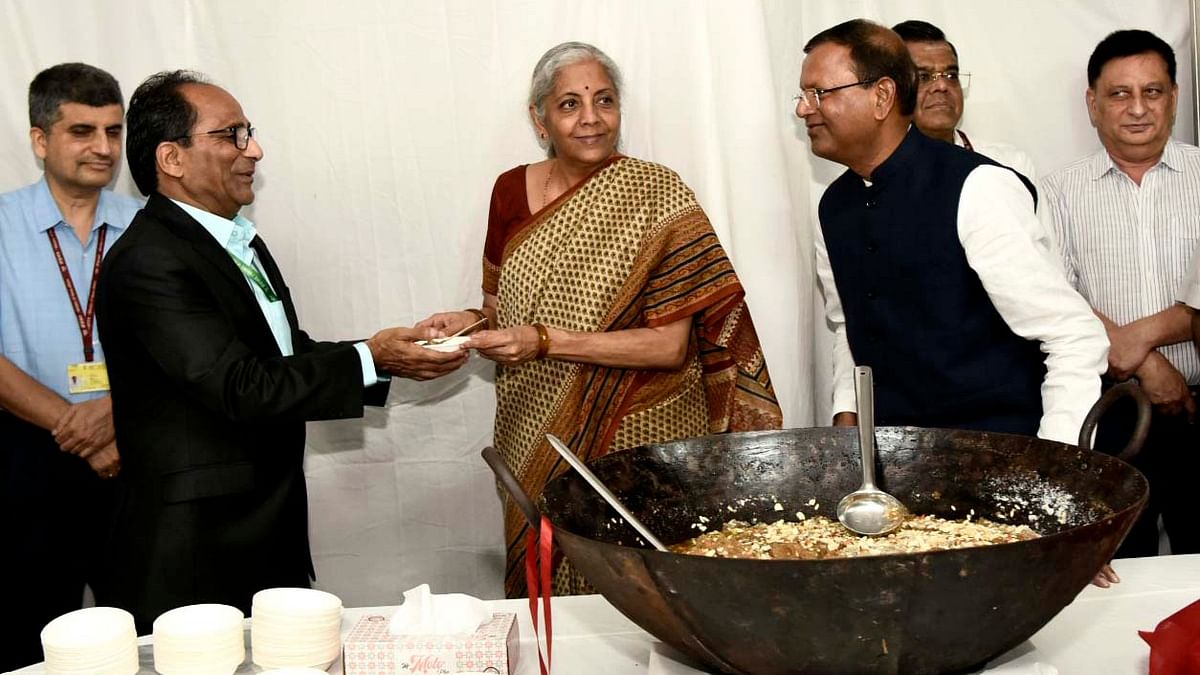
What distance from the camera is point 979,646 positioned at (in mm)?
1305

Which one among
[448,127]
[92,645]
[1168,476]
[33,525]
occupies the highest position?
[448,127]

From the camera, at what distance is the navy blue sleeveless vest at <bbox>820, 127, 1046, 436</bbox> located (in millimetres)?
2479

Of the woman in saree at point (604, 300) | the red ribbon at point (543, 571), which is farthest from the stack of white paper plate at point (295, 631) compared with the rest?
the woman in saree at point (604, 300)

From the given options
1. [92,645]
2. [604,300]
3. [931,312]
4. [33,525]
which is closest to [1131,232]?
[931,312]

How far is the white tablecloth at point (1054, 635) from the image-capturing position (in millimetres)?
1554

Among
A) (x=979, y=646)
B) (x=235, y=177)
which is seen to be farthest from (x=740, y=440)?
(x=235, y=177)

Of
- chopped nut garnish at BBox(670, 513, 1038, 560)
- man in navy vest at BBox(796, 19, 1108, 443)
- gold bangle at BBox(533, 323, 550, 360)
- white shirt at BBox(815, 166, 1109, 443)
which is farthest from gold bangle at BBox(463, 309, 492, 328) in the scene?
chopped nut garnish at BBox(670, 513, 1038, 560)

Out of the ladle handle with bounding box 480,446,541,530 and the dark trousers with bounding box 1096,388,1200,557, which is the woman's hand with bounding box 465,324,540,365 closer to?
the ladle handle with bounding box 480,446,541,530

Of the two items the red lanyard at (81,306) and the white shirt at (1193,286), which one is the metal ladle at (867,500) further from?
the red lanyard at (81,306)

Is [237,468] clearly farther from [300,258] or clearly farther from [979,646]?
[979,646]

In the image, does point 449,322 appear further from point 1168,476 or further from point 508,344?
point 1168,476

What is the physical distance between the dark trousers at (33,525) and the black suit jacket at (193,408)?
2.14 ft

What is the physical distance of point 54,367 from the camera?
3170 mm

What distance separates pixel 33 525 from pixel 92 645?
1.74 meters
